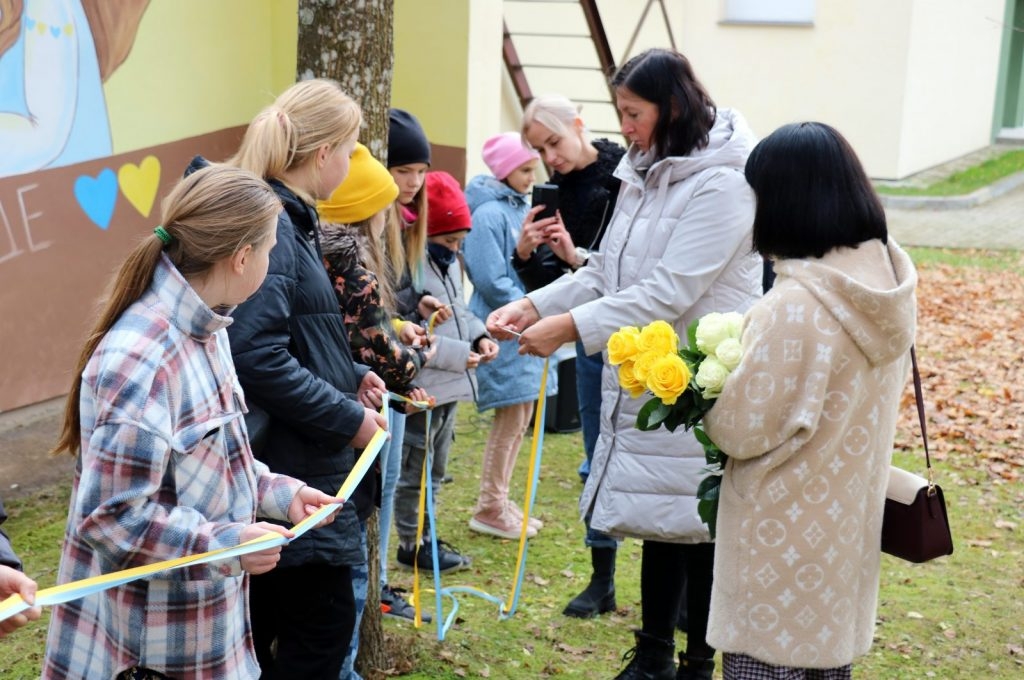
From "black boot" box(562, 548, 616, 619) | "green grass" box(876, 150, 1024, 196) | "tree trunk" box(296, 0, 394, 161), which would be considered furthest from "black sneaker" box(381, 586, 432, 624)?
"green grass" box(876, 150, 1024, 196)

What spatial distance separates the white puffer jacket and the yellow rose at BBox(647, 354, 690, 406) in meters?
0.77

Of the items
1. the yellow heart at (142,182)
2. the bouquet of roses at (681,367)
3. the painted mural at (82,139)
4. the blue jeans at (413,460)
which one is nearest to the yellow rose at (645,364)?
the bouquet of roses at (681,367)

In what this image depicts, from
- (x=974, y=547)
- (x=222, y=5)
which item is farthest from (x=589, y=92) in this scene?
(x=974, y=547)

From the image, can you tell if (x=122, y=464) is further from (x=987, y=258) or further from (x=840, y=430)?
(x=987, y=258)

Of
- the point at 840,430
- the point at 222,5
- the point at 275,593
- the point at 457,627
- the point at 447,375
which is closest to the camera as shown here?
the point at 840,430

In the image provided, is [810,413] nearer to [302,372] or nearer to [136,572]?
[302,372]

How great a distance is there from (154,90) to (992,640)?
598 centimetres

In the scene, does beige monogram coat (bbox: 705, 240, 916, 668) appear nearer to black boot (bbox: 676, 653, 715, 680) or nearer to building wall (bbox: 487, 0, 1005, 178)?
black boot (bbox: 676, 653, 715, 680)

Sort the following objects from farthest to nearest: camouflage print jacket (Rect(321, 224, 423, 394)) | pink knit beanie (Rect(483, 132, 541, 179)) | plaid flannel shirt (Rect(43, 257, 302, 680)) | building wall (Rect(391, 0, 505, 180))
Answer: building wall (Rect(391, 0, 505, 180))
pink knit beanie (Rect(483, 132, 541, 179))
camouflage print jacket (Rect(321, 224, 423, 394))
plaid flannel shirt (Rect(43, 257, 302, 680))

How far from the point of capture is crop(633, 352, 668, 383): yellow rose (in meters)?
3.15

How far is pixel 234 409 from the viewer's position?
8.78ft

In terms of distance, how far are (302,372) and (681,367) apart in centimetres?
100

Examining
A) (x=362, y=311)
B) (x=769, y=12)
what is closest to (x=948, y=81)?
(x=769, y=12)

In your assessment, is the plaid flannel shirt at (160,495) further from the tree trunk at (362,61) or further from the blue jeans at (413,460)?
the blue jeans at (413,460)
